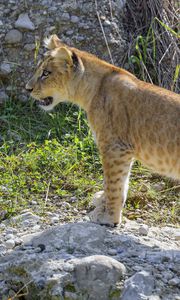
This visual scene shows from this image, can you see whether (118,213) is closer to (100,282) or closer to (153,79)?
(100,282)

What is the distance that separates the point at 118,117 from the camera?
19.4ft

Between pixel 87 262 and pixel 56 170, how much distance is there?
2027 millimetres

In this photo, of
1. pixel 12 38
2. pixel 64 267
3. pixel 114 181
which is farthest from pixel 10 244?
pixel 12 38

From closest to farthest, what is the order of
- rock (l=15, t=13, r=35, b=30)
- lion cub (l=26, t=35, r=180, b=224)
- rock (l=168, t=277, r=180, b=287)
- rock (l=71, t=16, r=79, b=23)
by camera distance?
1. rock (l=168, t=277, r=180, b=287)
2. lion cub (l=26, t=35, r=180, b=224)
3. rock (l=15, t=13, r=35, b=30)
4. rock (l=71, t=16, r=79, b=23)

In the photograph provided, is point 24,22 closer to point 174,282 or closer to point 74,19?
point 74,19

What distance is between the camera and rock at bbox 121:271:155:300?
482 centimetres

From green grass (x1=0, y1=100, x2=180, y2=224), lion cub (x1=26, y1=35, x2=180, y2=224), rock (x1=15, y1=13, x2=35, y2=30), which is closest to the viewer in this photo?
lion cub (x1=26, y1=35, x2=180, y2=224)

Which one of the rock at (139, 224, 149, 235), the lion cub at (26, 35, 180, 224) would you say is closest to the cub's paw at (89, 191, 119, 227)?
the lion cub at (26, 35, 180, 224)

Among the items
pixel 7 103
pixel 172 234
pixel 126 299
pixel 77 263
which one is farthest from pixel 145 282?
pixel 7 103

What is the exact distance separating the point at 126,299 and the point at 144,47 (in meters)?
4.02

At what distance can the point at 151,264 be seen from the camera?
16.9 feet

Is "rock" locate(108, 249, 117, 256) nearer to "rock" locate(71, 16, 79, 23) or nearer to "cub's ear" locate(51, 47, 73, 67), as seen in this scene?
"cub's ear" locate(51, 47, 73, 67)

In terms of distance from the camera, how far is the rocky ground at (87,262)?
4.89 meters

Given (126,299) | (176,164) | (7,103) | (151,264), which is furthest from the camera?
(7,103)
